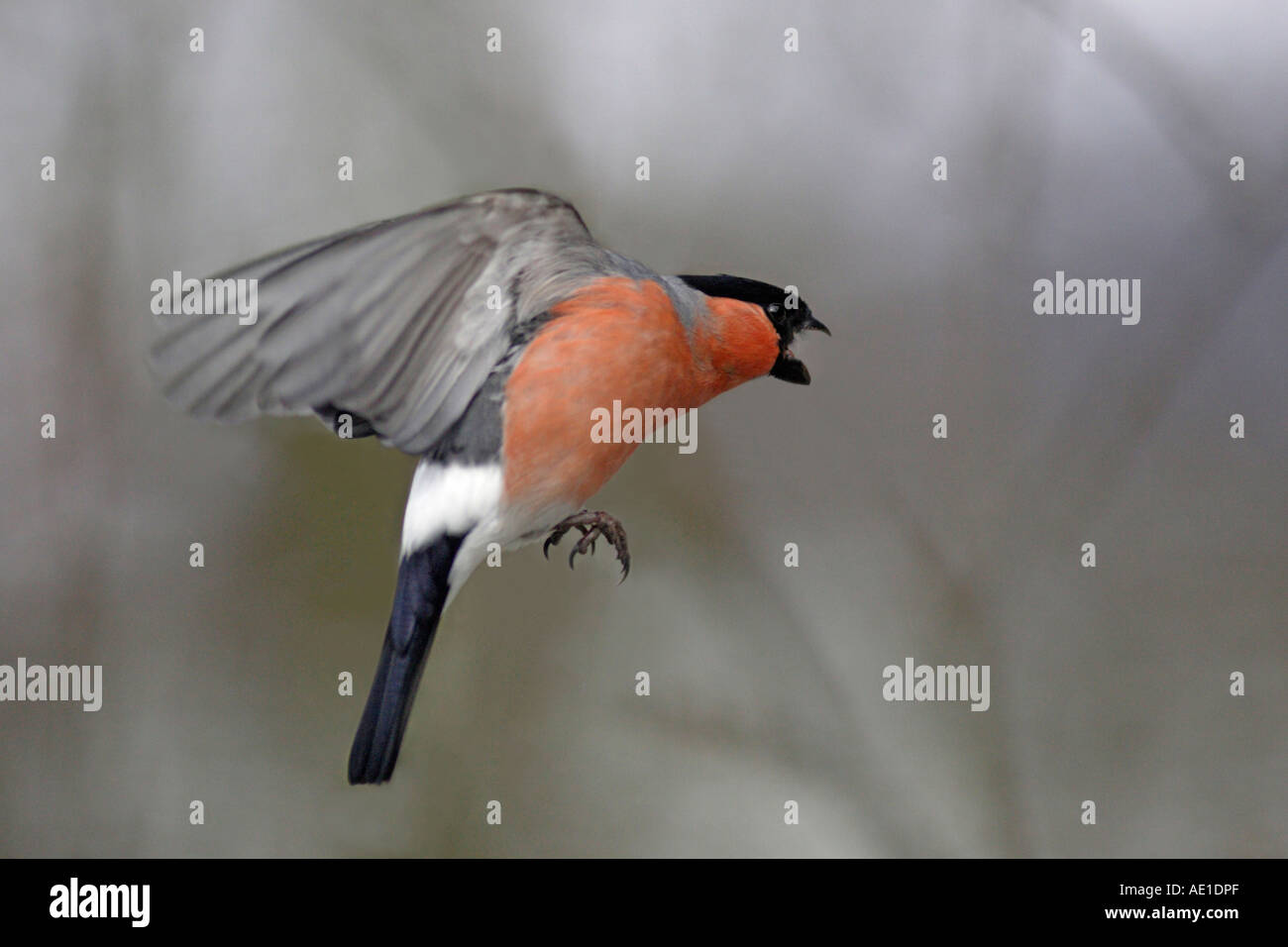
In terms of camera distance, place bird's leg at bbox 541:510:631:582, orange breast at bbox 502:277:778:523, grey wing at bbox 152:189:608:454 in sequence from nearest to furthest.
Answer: grey wing at bbox 152:189:608:454, orange breast at bbox 502:277:778:523, bird's leg at bbox 541:510:631:582

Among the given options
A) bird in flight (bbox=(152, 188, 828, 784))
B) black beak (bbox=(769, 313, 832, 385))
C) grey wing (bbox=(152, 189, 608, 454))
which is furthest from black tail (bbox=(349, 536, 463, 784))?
black beak (bbox=(769, 313, 832, 385))

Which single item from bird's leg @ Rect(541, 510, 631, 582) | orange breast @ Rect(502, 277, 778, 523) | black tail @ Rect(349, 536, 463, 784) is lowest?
black tail @ Rect(349, 536, 463, 784)

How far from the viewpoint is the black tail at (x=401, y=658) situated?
35.6 inches

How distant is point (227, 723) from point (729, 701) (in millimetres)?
689

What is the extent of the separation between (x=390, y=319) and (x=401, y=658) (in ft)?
1.00

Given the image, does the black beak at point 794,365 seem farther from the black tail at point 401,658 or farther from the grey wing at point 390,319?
the black tail at point 401,658

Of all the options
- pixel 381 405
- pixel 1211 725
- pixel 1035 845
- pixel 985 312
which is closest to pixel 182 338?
pixel 381 405

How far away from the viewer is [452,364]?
0.95m

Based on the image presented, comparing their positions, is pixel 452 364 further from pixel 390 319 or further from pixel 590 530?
pixel 590 530

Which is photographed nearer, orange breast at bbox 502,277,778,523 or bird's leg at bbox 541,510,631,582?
orange breast at bbox 502,277,778,523

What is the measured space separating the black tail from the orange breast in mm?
96

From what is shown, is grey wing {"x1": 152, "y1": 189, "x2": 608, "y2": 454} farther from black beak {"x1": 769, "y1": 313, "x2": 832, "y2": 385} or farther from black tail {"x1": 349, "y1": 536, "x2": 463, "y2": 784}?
black beak {"x1": 769, "y1": 313, "x2": 832, "y2": 385}

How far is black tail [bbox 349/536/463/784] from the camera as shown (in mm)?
905

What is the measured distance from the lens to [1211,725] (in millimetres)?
1392
